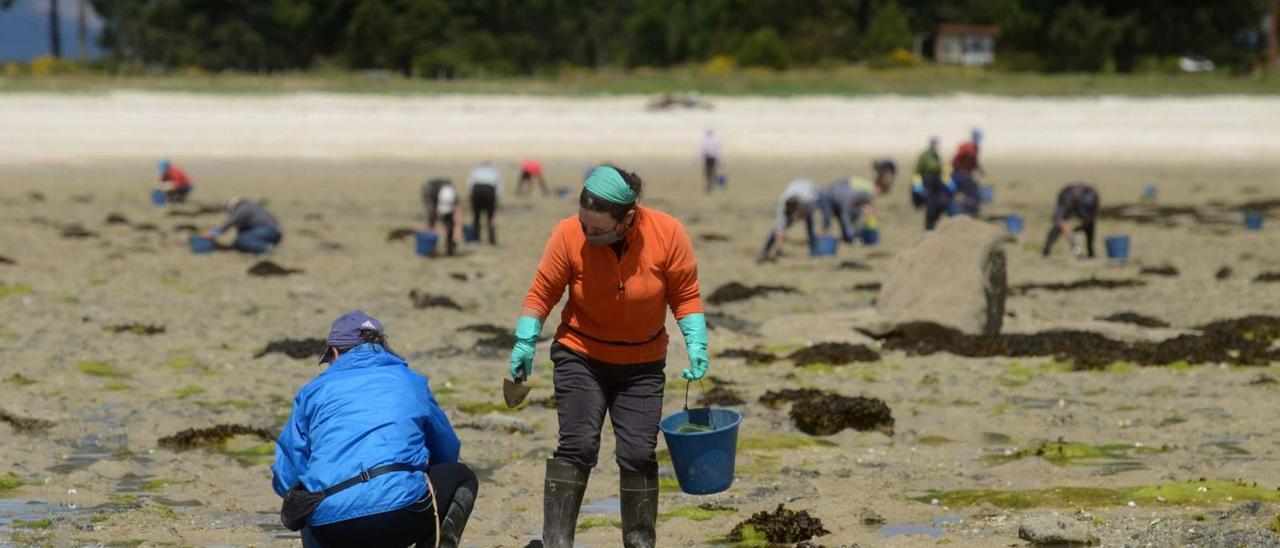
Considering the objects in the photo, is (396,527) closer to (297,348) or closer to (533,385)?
(533,385)

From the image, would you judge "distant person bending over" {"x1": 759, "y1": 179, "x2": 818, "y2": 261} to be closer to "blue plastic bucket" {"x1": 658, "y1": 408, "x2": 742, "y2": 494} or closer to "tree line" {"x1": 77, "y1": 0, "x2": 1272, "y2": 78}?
"blue plastic bucket" {"x1": 658, "y1": 408, "x2": 742, "y2": 494}

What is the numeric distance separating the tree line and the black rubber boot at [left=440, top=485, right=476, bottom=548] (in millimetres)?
68652

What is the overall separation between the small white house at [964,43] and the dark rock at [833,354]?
76.5m

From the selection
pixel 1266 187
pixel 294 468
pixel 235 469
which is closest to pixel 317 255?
pixel 235 469

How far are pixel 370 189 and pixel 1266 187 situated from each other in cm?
1869

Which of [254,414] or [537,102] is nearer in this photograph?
[254,414]

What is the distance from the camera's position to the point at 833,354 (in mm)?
13844

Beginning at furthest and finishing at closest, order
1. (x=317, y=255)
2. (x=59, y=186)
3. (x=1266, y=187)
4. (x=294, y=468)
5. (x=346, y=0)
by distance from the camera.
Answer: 1. (x=346, y=0)
2. (x=1266, y=187)
3. (x=59, y=186)
4. (x=317, y=255)
5. (x=294, y=468)

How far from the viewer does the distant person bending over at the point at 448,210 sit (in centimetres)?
2147

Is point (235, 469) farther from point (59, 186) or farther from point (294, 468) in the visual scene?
point (59, 186)

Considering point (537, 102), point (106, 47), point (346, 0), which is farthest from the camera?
point (106, 47)

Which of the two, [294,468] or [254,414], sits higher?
[294,468]

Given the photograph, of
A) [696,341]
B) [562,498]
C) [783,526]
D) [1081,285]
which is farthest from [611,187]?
[1081,285]

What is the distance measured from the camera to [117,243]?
23.1m
